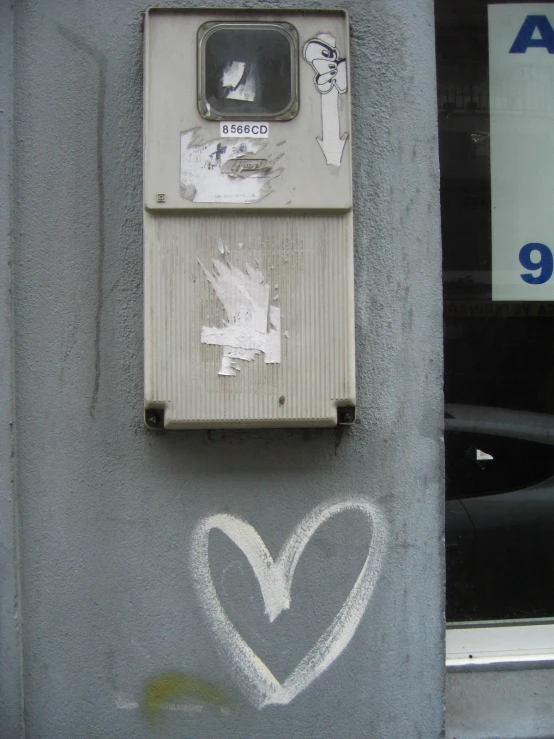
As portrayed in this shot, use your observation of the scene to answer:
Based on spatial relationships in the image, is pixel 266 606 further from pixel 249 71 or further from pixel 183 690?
pixel 249 71

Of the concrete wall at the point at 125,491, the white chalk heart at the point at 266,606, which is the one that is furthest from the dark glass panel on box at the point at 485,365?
the white chalk heart at the point at 266,606

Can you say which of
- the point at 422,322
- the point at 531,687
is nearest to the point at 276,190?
the point at 422,322

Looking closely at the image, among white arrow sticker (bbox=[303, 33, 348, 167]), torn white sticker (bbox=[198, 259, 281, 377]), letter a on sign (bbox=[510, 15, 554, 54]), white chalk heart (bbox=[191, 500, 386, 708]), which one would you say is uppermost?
letter a on sign (bbox=[510, 15, 554, 54])

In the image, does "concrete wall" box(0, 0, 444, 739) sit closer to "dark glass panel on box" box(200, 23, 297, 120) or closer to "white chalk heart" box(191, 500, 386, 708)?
"white chalk heart" box(191, 500, 386, 708)

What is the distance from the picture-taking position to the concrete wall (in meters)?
2.23

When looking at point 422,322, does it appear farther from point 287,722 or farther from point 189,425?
point 287,722

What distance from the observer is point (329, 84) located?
2109mm

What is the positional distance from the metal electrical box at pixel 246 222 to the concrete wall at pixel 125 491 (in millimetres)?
219

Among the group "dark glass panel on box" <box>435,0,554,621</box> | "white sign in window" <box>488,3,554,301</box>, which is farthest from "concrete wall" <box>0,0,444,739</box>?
"white sign in window" <box>488,3,554,301</box>

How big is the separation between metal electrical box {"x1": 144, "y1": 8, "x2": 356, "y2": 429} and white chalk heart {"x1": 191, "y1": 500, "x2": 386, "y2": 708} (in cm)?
38

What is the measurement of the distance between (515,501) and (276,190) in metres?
1.53

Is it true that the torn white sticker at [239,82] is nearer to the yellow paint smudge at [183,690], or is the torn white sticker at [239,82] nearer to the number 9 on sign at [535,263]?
the number 9 on sign at [535,263]

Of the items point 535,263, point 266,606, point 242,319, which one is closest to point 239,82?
point 242,319

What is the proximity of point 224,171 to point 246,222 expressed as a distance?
0.51ft
